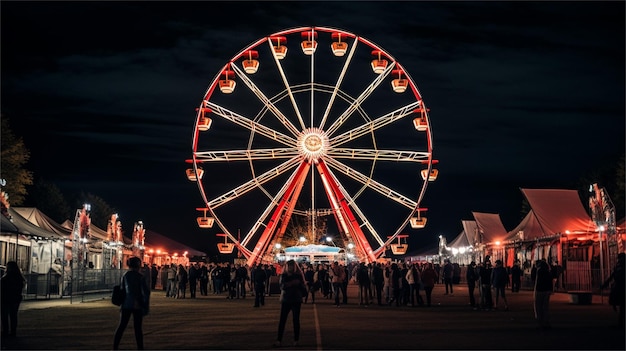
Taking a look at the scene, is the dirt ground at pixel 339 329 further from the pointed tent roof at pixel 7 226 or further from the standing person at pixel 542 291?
the pointed tent roof at pixel 7 226

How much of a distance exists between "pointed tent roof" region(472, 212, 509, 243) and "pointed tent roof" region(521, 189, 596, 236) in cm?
1354

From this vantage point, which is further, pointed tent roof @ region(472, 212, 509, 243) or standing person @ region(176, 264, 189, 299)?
pointed tent roof @ region(472, 212, 509, 243)

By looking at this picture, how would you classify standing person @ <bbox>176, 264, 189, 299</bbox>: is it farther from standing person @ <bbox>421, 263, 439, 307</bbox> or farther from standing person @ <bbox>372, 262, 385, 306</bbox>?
standing person @ <bbox>421, 263, 439, 307</bbox>

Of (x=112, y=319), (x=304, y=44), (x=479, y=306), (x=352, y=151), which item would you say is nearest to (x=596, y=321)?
(x=479, y=306)

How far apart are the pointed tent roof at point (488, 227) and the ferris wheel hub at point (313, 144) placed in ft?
65.2

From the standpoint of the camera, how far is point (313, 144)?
44844 millimetres

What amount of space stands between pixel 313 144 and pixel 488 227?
25.3 m

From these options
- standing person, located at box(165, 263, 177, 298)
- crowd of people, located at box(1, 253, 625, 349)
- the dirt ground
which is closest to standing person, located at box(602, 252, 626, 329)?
crowd of people, located at box(1, 253, 625, 349)

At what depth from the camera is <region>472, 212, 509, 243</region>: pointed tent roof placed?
61.9 meters

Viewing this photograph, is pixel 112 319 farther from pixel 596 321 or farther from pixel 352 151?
pixel 352 151

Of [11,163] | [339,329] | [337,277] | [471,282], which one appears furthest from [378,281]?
[11,163]

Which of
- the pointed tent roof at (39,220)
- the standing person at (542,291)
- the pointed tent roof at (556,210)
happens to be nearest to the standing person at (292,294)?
the standing person at (542,291)

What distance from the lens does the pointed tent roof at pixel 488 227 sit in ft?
203

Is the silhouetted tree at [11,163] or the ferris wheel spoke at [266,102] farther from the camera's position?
the silhouetted tree at [11,163]
